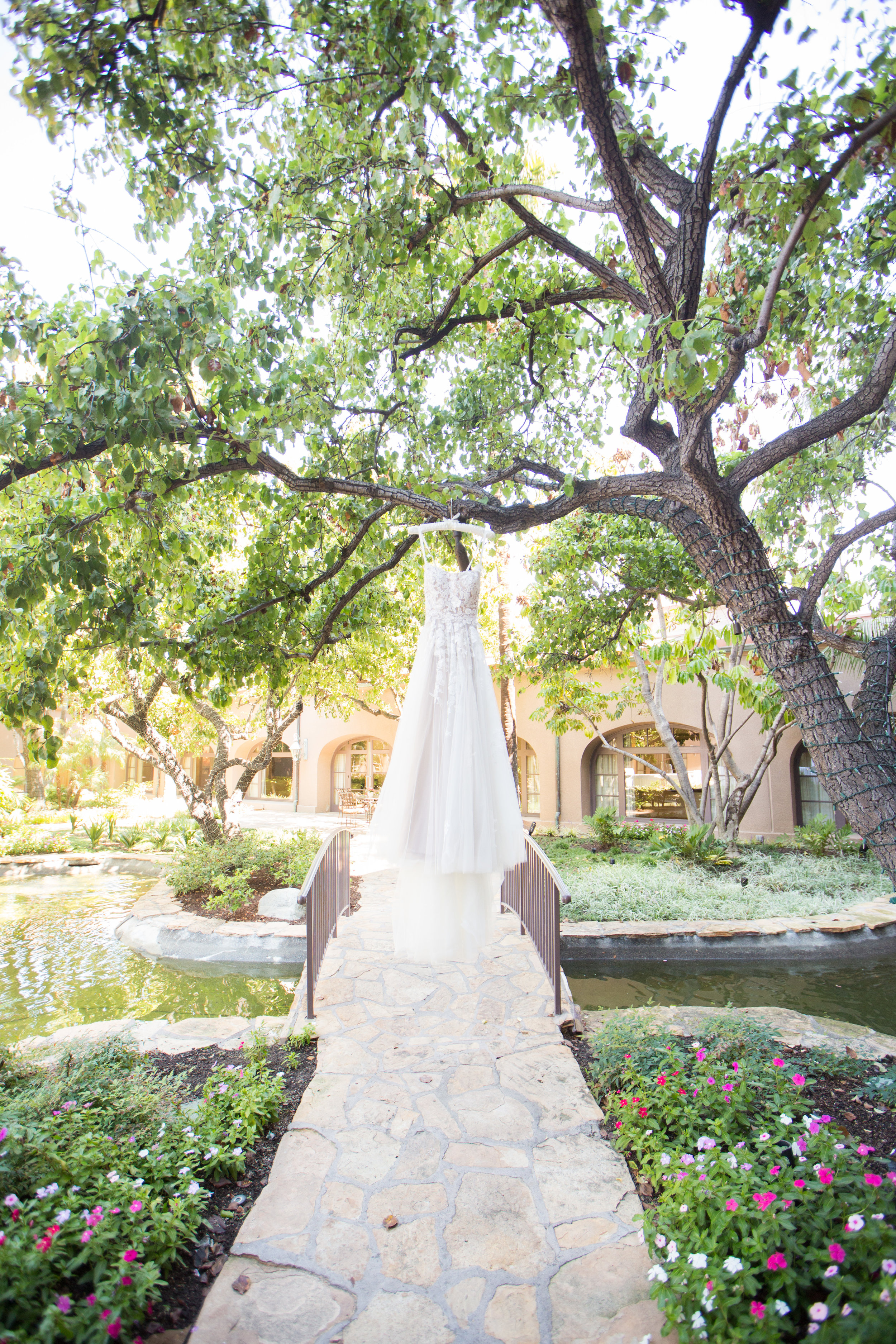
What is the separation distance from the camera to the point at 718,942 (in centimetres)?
591

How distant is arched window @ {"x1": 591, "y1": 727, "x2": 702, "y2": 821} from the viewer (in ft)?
44.2

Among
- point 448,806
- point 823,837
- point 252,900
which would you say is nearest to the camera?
point 448,806

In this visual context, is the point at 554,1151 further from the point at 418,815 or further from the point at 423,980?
the point at 423,980

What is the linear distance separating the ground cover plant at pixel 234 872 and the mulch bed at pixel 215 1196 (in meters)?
3.32

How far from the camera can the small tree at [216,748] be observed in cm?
805

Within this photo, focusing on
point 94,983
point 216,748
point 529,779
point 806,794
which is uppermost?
point 216,748

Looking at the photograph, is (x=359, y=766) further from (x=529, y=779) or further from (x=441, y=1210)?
(x=441, y=1210)

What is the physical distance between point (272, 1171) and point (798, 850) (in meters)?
9.62

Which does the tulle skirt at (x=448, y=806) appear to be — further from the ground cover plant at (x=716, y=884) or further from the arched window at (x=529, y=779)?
the arched window at (x=529, y=779)

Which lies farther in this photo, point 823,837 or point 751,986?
point 823,837

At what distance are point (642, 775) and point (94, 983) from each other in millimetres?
10895

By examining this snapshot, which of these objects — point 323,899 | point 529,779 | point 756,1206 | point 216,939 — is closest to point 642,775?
point 529,779

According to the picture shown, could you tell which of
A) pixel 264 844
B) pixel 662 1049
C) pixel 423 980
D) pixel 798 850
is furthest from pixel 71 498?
pixel 798 850

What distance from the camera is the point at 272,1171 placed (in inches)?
101
